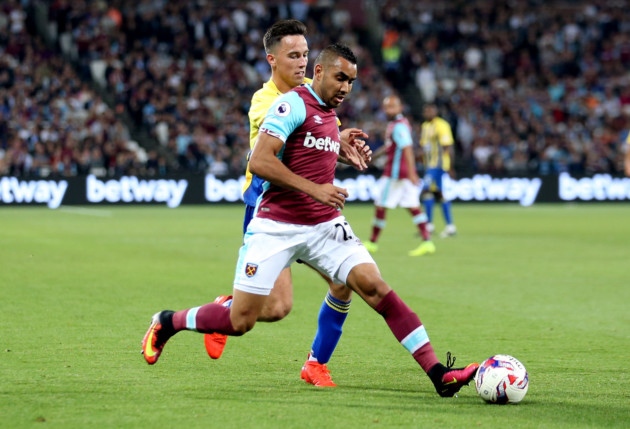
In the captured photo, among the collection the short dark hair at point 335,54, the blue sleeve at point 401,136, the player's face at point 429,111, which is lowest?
the blue sleeve at point 401,136

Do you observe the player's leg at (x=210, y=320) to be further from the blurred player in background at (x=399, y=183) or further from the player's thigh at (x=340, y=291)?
the blurred player in background at (x=399, y=183)

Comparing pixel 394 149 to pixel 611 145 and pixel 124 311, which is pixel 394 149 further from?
pixel 611 145

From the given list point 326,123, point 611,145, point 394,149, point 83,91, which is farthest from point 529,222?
point 326,123

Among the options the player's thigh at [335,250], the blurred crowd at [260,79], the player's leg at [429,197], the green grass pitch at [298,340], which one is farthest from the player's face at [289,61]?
the blurred crowd at [260,79]

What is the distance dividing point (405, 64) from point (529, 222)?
13464 mm

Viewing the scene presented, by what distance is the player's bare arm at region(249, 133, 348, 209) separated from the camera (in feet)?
20.7

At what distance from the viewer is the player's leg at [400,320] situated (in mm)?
6422

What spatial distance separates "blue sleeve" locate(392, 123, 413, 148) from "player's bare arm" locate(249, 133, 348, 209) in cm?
1018

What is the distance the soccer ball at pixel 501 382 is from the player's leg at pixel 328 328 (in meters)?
1.05

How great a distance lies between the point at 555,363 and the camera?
25.7 ft

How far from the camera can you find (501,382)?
246 inches

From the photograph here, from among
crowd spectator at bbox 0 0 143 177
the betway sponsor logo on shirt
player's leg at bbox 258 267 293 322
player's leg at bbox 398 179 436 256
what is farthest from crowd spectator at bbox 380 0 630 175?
the betway sponsor logo on shirt

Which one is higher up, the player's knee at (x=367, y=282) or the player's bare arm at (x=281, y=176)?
the player's bare arm at (x=281, y=176)

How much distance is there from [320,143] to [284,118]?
12.7 inches
